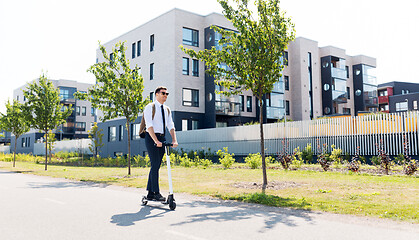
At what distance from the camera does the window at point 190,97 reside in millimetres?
33375

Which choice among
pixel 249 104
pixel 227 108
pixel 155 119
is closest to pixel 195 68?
pixel 227 108

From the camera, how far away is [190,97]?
33781 millimetres

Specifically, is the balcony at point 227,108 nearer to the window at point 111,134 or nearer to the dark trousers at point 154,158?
the window at point 111,134

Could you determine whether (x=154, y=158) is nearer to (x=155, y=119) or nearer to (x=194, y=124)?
(x=155, y=119)

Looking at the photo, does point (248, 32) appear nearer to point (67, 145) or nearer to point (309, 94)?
point (309, 94)

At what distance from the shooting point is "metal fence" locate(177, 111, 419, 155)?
17.9 metres

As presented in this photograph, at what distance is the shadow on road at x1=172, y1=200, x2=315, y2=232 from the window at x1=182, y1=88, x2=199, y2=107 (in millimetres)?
26533

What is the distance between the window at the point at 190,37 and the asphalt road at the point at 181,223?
91.3 ft

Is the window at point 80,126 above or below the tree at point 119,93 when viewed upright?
above

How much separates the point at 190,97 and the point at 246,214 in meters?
28.2

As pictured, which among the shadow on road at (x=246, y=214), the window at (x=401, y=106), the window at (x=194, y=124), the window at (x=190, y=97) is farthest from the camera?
the window at (x=401, y=106)

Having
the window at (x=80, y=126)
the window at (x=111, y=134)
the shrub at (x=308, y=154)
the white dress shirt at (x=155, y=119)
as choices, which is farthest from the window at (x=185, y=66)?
the window at (x=80, y=126)

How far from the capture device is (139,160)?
2478 cm

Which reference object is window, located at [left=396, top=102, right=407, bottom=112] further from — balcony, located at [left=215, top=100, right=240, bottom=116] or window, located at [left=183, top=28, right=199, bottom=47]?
window, located at [left=183, top=28, right=199, bottom=47]
